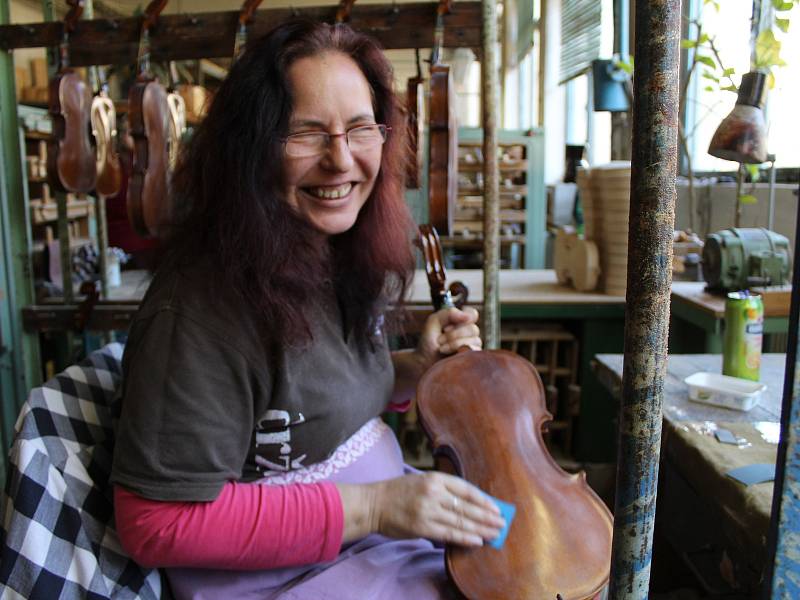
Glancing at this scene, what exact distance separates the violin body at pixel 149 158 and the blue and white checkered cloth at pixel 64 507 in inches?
40.1

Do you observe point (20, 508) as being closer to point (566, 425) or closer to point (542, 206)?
point (566, 425)

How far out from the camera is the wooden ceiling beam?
1.72 meters

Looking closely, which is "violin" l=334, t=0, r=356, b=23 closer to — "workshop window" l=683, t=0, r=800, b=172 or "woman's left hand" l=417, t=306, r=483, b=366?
"woman's left hand" l=417, t=306, r=483, b=366

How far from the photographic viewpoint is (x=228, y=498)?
88cm

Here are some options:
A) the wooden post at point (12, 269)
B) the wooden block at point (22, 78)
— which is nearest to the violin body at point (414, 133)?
the wooden post at point (12, 269)

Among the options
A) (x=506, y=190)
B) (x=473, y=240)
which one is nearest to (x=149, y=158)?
(x=506, y=190)

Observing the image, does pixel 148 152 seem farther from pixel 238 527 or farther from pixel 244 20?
pixel 238 527

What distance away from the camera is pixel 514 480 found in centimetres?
99

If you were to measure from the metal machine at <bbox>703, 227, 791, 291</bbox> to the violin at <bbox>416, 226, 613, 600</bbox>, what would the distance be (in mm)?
1140

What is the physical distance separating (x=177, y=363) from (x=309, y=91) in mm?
442

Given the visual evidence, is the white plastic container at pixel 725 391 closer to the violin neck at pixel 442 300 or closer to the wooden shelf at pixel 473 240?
the violin neck at pixel 442 300

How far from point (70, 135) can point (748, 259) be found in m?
2.01

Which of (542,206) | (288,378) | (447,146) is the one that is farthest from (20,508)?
(542,206)

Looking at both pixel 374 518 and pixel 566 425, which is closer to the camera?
pixel 374 518
